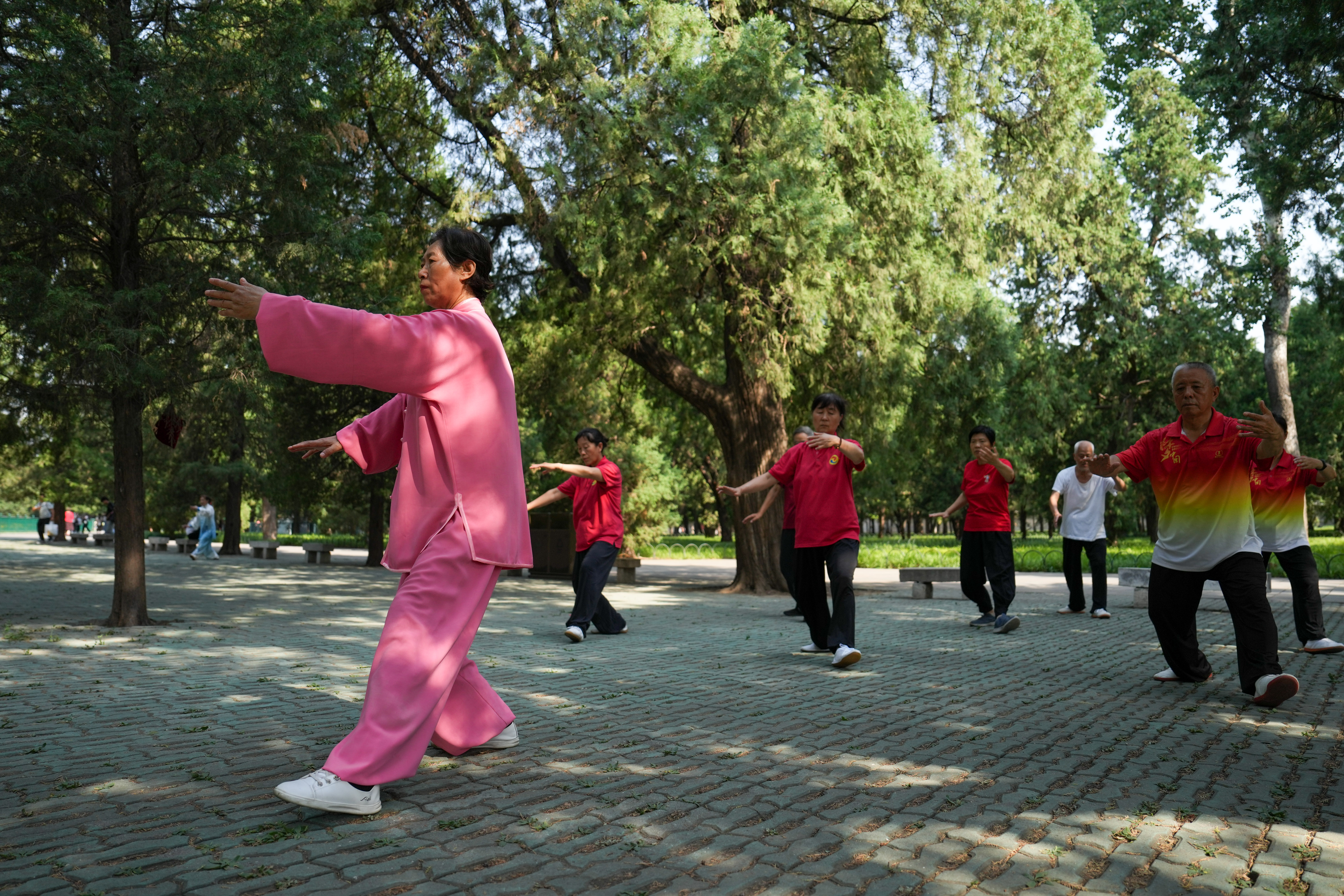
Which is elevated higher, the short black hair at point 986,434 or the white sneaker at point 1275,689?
the short black hair at point 986,434

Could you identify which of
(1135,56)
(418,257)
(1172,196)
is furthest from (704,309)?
(1172,196)

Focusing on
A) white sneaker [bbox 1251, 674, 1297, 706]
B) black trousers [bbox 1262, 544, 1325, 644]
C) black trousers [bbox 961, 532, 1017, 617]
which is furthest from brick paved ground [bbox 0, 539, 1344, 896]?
black trousers [bbox 961, 532, 1017, 617]

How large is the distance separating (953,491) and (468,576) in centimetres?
6221

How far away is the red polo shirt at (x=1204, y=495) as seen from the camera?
6.61m

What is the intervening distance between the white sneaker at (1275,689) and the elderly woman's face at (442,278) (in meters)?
5.22

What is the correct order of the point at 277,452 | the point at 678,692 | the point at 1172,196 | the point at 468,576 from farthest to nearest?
1. the point at 1172,196
2. the point at 277,452
3. the point at 678,692
4. the point at 468,576

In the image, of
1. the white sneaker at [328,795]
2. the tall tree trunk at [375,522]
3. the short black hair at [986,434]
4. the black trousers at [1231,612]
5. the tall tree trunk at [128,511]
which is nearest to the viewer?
the white sneaker at [328,795]

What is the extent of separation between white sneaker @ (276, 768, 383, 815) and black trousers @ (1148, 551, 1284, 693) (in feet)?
16.9

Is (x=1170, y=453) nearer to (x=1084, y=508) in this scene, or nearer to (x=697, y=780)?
(x=697, y=780)

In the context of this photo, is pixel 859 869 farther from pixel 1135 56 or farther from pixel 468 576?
pixel 1135 56

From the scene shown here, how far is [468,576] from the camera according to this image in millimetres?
4234

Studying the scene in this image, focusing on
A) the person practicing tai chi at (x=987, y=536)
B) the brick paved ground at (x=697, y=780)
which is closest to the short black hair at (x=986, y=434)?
the person practicing tai chi at (x=987, y=536)

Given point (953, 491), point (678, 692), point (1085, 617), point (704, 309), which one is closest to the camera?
point (678, 692)

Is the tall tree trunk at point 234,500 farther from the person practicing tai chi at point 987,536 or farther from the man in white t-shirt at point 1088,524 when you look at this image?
the man in white t-shirt at point 1088,524
